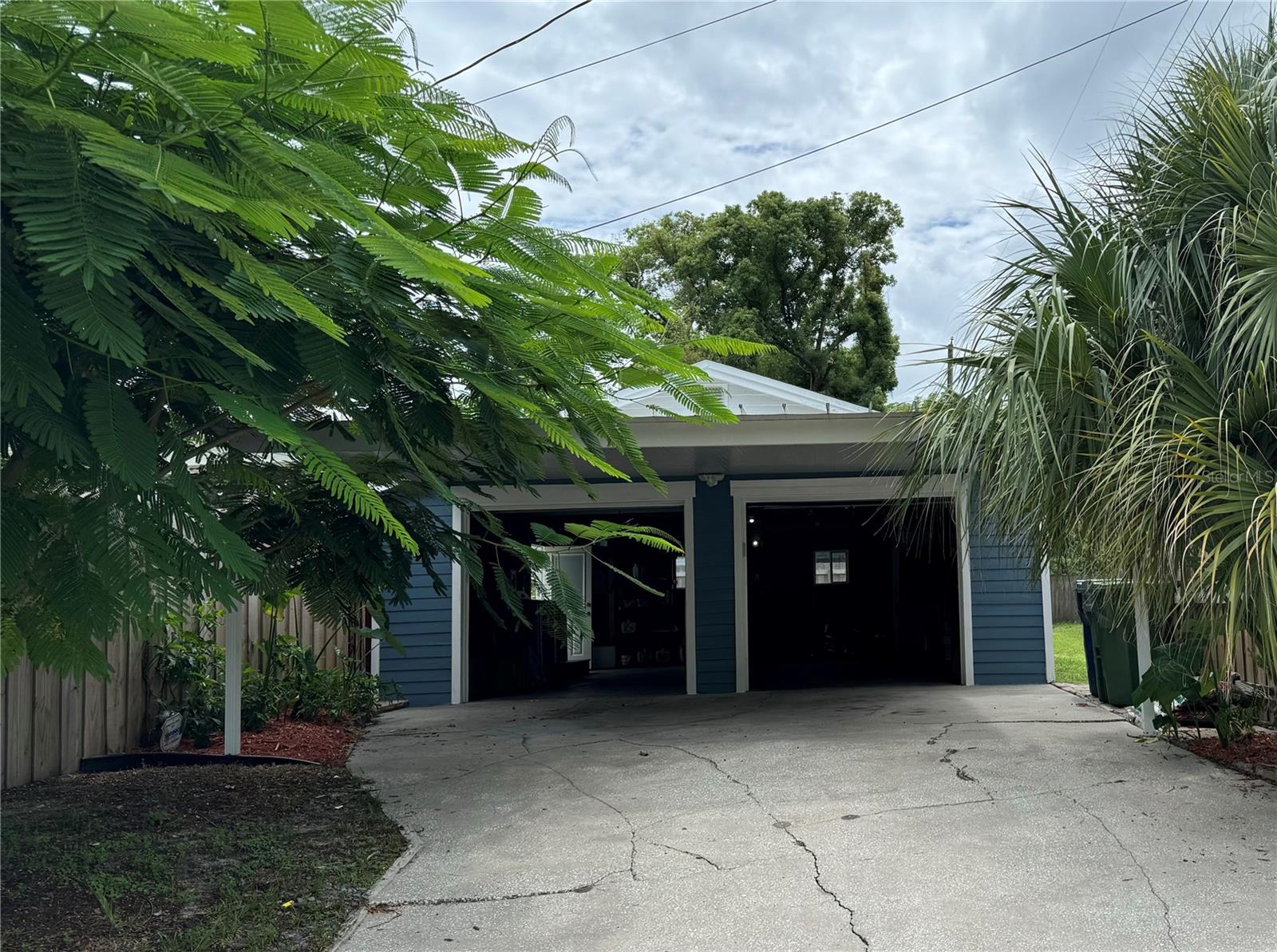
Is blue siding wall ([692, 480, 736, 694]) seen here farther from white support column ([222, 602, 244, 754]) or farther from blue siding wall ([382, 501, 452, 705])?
white support column ([222, 602, 244, 754])

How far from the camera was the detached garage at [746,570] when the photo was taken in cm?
816

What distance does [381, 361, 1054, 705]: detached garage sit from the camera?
8156 millimetres

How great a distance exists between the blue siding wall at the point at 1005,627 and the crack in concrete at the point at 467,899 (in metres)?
7.73

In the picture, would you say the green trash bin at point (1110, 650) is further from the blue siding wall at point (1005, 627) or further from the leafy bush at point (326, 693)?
the leafy bush at point (326, 693)

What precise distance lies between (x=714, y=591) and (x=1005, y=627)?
320 cm

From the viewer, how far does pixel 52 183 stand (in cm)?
195

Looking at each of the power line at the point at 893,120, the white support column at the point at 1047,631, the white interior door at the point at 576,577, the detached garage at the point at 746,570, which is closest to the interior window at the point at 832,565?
the detached garage at the point at 746,570

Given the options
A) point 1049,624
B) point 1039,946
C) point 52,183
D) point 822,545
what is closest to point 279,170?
point 52,183

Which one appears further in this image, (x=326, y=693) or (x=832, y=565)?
(x=832, y=565)

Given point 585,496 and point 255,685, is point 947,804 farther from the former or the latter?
point 585,496

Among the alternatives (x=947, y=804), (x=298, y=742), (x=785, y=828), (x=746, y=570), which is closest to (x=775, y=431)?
(x=947, y=804)

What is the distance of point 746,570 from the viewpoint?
1194 cm

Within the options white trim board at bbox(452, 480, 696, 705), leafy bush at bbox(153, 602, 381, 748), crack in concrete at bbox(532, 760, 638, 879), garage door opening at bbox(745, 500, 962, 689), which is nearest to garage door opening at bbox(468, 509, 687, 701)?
white trim board at bbox(452, 480, 696, 705)

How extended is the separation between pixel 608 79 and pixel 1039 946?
32.4 feet
